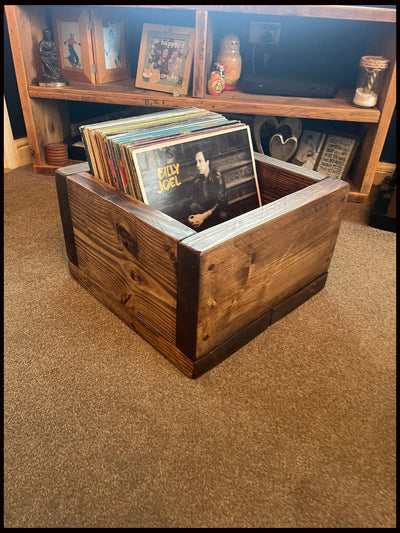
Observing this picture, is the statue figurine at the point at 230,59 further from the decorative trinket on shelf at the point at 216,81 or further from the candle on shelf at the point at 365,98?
the candle on shelf at the point at 365,98

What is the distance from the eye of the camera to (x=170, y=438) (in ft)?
2.34

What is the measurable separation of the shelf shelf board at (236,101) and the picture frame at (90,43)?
10 cm

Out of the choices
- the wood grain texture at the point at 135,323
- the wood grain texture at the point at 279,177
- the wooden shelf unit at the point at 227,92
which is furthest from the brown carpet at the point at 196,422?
the wooden shelf unit at the point at 227,92

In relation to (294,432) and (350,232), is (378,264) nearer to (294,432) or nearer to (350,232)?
(350,232)

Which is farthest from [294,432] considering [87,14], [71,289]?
[87,14]

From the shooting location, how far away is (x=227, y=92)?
152 centimetres

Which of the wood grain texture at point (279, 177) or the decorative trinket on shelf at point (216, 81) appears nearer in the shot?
the wood grain texture at point (279, 177)

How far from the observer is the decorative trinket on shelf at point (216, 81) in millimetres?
1455

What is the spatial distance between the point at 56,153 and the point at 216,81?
2.32 ft

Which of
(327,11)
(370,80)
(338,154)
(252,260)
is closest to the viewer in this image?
(252,260)

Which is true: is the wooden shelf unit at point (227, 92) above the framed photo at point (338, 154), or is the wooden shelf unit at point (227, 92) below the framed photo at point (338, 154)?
above

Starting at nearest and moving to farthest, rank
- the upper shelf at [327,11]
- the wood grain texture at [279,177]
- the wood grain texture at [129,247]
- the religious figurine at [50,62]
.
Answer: the wood grain texture at [129,247], the wood grain texture at [279,177], the upper shelf at [327,11], the religious figurine at [50,62]

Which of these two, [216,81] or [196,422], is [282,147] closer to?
[216,81]

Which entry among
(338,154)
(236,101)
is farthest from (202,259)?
(338,154)
